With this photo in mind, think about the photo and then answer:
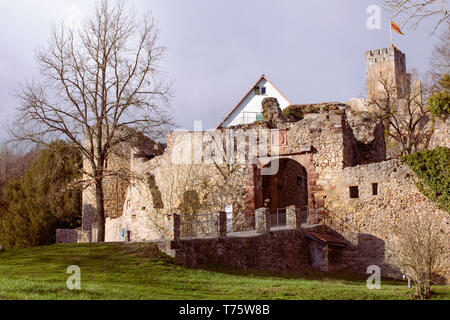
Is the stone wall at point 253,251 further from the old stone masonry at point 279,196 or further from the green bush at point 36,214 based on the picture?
the green bush at point 36,214

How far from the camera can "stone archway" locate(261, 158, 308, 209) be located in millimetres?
30484

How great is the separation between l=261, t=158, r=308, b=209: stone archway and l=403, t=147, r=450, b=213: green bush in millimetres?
7712

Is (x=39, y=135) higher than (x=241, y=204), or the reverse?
(x=39, y=135)

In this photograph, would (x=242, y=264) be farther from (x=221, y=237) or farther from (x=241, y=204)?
(x=241, y=204)

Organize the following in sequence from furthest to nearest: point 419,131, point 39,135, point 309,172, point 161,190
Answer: point 419,131 < point 161,190 < point 309,172 < point 39,135

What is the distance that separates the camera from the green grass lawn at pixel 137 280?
13180mm

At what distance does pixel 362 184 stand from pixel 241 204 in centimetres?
600

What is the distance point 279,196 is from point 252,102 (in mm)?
14056

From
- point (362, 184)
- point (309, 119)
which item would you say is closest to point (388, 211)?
point (362, 184)


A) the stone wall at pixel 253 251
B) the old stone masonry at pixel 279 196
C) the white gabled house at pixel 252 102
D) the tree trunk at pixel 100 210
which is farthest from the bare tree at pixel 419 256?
the white gabled house at pixel 252 102

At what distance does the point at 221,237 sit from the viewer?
66.5 ft

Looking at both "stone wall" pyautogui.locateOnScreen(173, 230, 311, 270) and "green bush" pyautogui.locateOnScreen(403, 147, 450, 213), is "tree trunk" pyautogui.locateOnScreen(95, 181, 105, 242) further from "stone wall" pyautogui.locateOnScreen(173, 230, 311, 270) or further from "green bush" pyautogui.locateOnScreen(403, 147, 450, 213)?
"green bush" pyautogui.locateOnScreen(403, 147, 450, 213)

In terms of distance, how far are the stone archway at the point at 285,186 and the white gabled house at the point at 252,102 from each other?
30.4 ft

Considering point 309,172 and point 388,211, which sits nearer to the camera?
point 388,211
